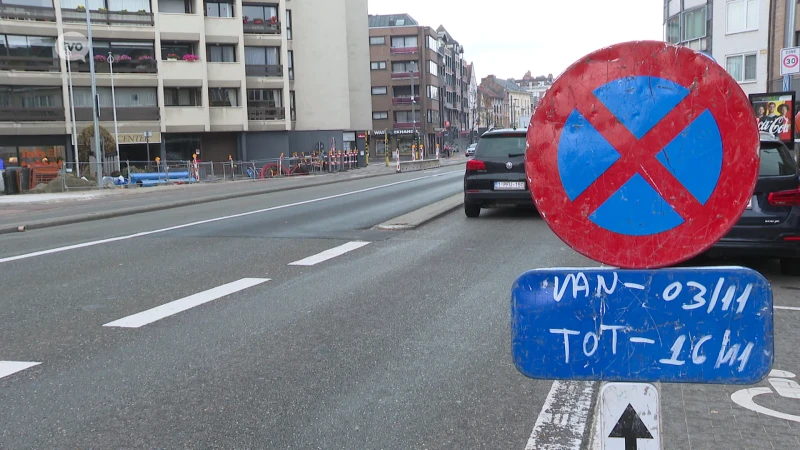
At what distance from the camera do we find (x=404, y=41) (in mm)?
99500

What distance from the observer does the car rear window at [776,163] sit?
8.39 m

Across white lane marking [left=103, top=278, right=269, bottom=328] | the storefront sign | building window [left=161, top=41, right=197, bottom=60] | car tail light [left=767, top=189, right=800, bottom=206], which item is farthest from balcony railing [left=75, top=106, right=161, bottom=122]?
car tail light [left=767, top=189, right=800, bottom=206]

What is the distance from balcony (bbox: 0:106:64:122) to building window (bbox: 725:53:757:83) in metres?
40.4

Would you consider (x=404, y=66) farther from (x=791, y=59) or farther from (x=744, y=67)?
(x=791, y=59)

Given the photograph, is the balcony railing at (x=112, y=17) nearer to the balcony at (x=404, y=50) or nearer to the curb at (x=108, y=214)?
the curb at (x=108, y=214)

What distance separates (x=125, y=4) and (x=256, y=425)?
52.6 meters

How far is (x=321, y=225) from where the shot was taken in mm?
15008

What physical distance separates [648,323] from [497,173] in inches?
516

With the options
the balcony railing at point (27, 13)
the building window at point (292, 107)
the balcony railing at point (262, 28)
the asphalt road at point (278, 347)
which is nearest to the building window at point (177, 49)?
the balcony railing at point (262, 28)

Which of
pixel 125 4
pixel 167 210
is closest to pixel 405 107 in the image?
pixel 125 4

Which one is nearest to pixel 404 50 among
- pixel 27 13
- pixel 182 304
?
pixel 27 13

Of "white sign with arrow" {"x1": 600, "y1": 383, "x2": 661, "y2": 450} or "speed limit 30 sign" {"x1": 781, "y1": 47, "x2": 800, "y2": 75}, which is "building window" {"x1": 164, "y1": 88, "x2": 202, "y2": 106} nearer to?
"speed limit 30 sign" {"x1": 781, "y1": 47, "x2": 800, "y2": 75}

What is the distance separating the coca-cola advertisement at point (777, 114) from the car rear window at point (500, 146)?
8176 millimetres

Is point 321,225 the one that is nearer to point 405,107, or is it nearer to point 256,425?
point 256,425
